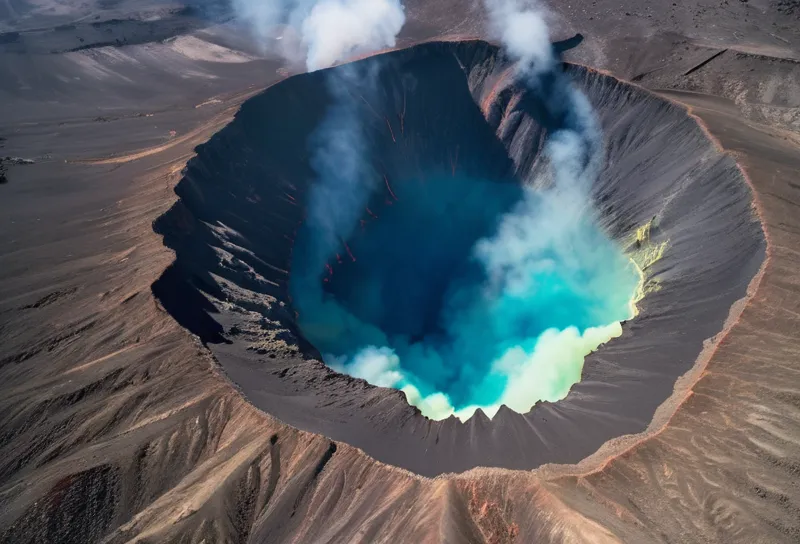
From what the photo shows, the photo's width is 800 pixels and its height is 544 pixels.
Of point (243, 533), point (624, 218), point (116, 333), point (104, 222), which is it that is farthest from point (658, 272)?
point (104, 222)

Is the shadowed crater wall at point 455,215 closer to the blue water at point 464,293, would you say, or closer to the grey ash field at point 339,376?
the grey ash field at point 339,376

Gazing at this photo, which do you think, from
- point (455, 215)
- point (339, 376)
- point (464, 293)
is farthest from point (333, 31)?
point (339, 376)

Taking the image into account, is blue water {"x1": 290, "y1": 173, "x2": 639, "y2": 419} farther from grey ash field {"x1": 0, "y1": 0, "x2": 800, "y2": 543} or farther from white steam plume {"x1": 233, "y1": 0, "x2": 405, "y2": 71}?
white steam plume {"x1": 233, "y1": 0, "x2": 405, "y2": 71}

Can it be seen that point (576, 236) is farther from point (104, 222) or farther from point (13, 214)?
point (13, 214)

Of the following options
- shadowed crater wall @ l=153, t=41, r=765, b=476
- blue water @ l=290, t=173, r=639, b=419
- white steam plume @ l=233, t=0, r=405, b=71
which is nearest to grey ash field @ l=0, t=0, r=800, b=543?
shadowed crater wall @ l=153, t=41, r=765, b=476

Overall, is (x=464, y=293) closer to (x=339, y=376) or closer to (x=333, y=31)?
(x=339, y=376)
